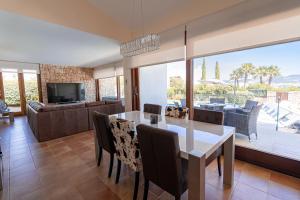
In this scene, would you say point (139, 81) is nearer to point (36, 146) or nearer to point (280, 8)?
point (36, 146)

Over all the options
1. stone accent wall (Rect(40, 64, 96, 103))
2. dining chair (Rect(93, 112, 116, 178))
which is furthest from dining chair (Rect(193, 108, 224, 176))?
stone accent wall (Rect(40, 64, 96, 103))

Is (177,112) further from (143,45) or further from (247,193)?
(247,193)

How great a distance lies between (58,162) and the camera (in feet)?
8.24

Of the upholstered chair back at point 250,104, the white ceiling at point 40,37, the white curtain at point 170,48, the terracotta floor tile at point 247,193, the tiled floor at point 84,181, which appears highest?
the white ceiling at point 40,37

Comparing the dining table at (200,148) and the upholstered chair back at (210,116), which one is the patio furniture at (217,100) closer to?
the upholstered chair back at (210,116)

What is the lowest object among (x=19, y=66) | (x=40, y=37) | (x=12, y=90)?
(x=12, y=90)

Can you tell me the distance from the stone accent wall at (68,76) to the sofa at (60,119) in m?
3.59

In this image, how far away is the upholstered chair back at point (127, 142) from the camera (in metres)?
1.55

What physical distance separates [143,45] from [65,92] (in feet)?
20.7

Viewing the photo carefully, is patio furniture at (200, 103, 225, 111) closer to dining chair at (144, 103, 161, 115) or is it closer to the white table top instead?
dining chair at (144, 103, 161, 115)

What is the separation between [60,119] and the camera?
362 cm

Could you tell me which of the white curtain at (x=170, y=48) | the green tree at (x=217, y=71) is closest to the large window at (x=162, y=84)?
the white curtain at (x=170, y=48)

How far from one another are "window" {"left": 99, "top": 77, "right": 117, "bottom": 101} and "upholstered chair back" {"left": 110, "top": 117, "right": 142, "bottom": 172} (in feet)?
16.2

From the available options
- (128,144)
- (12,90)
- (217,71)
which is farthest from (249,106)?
(12,90)
